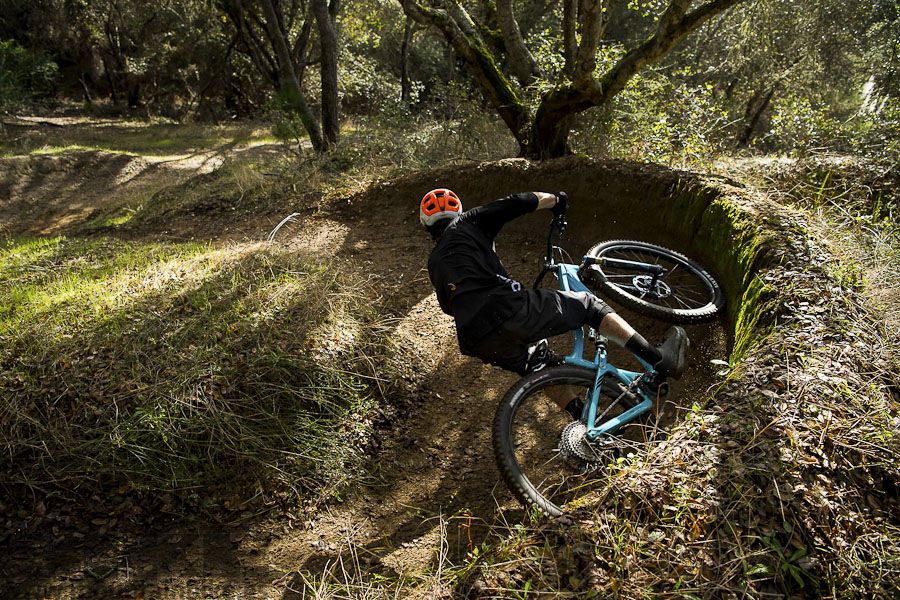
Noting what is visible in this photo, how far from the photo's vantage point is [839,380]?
3342 mm

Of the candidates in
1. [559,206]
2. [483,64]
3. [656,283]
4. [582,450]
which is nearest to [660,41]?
[483,64]

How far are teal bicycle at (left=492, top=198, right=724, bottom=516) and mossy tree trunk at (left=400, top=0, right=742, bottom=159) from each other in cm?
296

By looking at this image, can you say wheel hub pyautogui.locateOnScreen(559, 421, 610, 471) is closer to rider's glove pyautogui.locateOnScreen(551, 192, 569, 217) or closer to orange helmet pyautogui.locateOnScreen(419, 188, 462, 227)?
rider's glove pyautogui.locateOnScreen(551, 192, 569, 217)

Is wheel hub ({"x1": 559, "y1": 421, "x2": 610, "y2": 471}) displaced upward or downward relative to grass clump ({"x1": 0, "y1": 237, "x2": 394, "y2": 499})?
downward

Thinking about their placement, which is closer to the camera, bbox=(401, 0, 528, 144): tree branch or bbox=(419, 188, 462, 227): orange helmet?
bbox=(419, 188, 462, 227): orange helmet

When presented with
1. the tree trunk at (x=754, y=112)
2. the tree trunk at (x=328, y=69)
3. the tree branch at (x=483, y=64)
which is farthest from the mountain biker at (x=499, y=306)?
the tree trunk at (x=754, y=112)

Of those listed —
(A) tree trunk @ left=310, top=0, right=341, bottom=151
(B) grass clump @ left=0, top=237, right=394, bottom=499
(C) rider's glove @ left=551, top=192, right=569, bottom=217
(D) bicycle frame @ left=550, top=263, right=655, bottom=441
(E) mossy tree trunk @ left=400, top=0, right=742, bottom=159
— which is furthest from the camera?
(A) tree trunk @ left=310, top=0, right=341, bottom=151

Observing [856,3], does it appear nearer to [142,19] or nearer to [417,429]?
[417,429]

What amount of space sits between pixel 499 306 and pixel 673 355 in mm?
1383

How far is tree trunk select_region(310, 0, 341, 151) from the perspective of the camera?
10602mm

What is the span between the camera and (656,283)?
5.11 meters

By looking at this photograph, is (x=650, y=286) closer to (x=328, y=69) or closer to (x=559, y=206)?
(x=559, y=206)

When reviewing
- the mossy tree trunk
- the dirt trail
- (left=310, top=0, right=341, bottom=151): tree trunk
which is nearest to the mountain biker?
the dirt trail

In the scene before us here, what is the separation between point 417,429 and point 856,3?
54.2 feet
